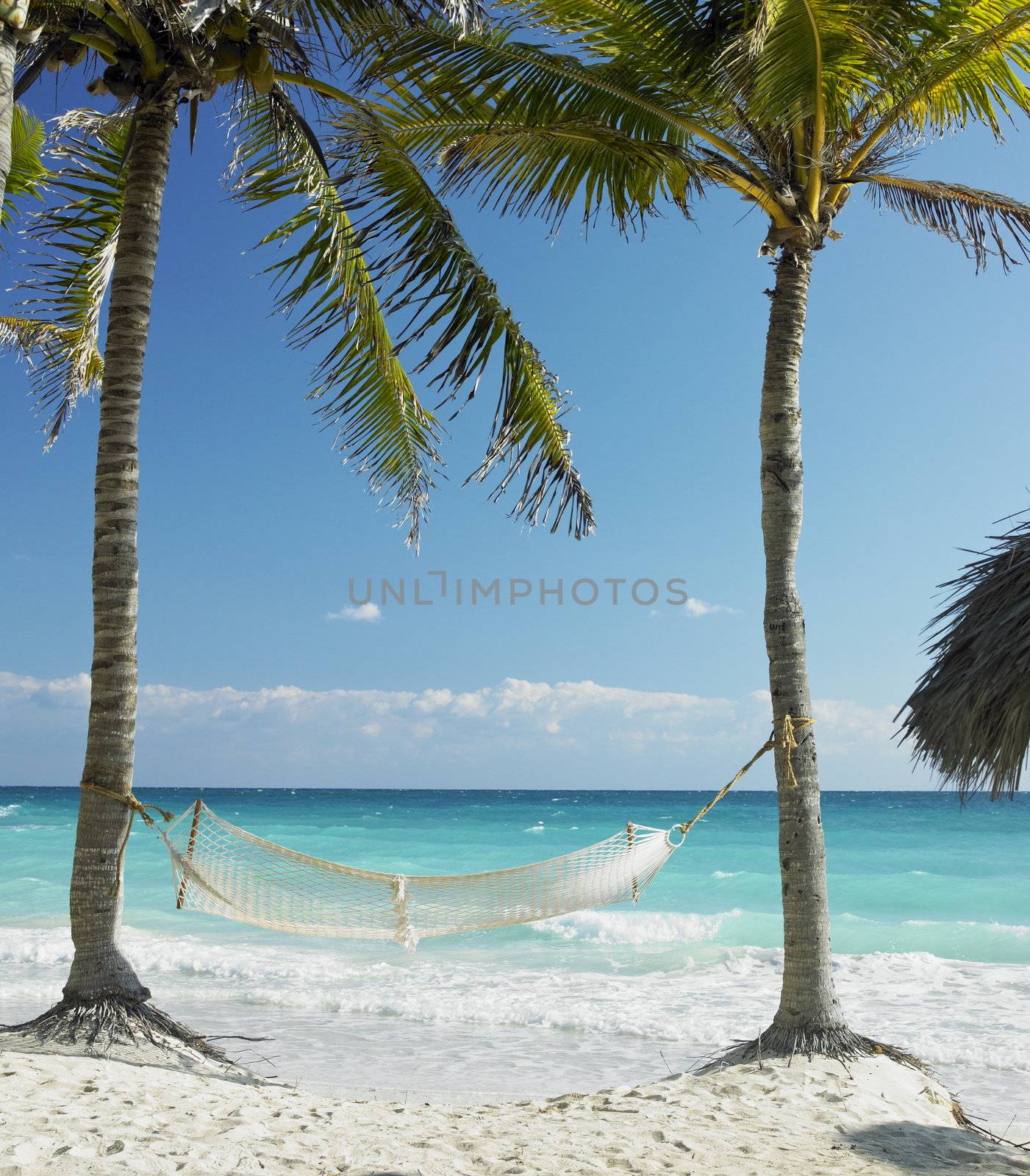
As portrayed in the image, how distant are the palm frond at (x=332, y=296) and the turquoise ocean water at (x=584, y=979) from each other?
8.25ft

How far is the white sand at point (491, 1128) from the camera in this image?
2014 mm

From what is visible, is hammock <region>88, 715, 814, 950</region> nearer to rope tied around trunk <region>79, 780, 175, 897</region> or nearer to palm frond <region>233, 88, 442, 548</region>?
rope tied around trunk <region>79, 780, 175, 897</region>

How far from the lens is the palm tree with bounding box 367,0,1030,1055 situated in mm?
2748

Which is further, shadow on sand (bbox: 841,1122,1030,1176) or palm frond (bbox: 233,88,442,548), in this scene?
palm frond (bbox: 233,88,442,548)

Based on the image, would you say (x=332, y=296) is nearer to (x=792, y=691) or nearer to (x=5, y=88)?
(x=5, y=88)

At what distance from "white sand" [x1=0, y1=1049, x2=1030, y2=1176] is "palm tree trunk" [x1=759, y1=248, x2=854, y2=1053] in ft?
0.51

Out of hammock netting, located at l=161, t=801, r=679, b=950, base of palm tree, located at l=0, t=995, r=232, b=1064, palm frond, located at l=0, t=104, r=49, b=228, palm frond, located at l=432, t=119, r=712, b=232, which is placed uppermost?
palm frond, located at l=0, t=104, r=49, b=228

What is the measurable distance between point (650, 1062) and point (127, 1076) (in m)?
2.45

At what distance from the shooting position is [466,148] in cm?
320

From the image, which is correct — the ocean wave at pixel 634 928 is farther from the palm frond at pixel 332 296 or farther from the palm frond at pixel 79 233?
the palm frond at pixel 79 233

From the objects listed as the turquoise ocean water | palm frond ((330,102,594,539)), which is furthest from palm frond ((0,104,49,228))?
the turquoise ocean water

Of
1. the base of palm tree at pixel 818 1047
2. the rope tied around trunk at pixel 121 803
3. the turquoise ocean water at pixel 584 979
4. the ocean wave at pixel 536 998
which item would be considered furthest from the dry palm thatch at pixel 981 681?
the rope tied around trunk at pixel 121 803

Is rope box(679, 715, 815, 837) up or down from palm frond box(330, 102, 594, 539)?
down

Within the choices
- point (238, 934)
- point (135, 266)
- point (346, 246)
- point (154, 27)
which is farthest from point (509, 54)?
point (238, 934)
